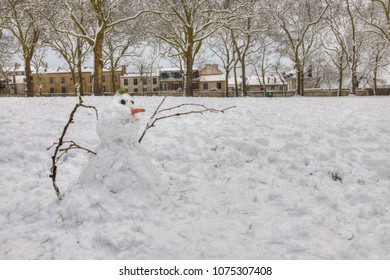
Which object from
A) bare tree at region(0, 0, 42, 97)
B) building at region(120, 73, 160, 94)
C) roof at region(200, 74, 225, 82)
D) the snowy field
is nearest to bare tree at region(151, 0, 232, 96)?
bare tree at region(0, 0, 42, 97)

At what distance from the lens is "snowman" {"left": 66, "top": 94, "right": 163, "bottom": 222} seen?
3281 mm

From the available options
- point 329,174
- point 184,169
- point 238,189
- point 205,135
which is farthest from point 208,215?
point 205,135

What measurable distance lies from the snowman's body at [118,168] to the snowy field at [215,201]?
0.16ft

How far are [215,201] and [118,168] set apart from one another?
134 cm

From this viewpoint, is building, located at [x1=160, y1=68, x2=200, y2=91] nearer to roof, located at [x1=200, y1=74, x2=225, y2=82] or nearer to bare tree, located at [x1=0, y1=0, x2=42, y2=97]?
roof, located at [x1=200, y1=74, x2=225, y2=82]

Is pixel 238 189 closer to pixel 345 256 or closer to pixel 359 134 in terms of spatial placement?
pixel 345 256

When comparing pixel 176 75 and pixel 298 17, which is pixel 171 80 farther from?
pixel 298 17

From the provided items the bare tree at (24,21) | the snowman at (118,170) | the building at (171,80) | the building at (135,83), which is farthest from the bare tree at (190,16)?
the building at (135,83)

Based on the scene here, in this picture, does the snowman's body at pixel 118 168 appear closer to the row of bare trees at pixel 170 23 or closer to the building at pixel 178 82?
the row of bare trees at pixel 170 23

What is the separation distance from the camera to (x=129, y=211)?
3.18 metres

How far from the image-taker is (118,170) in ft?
11.0

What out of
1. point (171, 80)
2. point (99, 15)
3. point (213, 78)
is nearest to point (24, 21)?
point (99, 15)

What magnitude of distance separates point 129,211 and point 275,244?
163 cm
